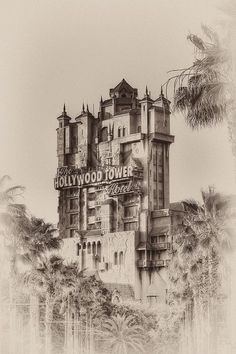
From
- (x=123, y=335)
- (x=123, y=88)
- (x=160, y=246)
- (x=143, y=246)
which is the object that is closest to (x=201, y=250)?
(x=123, y=335)

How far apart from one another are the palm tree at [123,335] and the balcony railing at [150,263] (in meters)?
1.86

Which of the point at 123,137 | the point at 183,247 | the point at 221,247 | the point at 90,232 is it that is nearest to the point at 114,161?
the point at 123,137

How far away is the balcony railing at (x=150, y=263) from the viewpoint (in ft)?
58.9

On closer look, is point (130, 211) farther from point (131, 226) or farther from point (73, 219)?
point (73, 219)

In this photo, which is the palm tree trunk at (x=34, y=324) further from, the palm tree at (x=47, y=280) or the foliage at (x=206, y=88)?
the foliage at (x=206, y=88)

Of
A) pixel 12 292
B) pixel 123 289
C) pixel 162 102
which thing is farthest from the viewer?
pixel 123 289

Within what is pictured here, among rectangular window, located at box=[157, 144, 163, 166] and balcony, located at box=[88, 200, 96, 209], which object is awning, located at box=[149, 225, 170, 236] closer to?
balcony, located at box=[88, 200, 96, 209]

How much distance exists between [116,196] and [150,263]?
4.93 ft

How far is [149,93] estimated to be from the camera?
1598 cm

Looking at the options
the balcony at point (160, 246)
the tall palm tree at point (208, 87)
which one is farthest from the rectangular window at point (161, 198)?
the tall palm tree at point (208, 87)

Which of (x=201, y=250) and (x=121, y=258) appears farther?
(x=121, y=258)

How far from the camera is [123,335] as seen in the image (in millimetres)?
15617

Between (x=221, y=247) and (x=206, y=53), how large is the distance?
3.20m

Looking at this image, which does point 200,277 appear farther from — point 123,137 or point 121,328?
point 123,137
